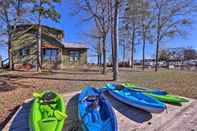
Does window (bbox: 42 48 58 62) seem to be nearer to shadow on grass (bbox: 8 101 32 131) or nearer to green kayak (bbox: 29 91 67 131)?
green kayak (bbox: 29 91 67 131)

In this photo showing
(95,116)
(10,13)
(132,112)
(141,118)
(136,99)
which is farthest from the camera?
(10,13)

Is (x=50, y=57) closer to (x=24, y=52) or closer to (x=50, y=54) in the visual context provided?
(x=50, y=54)

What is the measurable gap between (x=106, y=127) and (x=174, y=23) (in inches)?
1072

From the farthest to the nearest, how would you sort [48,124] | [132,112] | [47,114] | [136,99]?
[136,99]
[132,112]
[47,114]
[48,124]

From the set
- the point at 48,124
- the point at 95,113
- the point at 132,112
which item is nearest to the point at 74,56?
the point at 132,112

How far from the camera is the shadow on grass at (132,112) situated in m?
7.34

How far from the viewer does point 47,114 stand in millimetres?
6777

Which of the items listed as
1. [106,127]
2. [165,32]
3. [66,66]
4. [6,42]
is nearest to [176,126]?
[106,127]

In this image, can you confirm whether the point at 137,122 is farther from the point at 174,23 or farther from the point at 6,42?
the point at 174,23

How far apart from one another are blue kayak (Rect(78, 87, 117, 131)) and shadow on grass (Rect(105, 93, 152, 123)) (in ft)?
2.08

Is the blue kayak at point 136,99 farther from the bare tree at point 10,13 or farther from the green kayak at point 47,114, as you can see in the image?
the bare tree at point 10,13

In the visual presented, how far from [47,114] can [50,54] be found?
26279mm

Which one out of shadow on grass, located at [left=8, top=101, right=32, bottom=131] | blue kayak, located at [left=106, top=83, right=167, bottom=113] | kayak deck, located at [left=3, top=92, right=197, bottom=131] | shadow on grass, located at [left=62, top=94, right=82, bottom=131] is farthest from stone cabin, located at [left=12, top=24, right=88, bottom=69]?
kayak deck, located at [left=3, top=92, right=197, bottom=131]

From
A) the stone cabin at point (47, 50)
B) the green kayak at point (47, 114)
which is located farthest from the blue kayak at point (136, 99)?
the stone cabin at point (47, 50)
